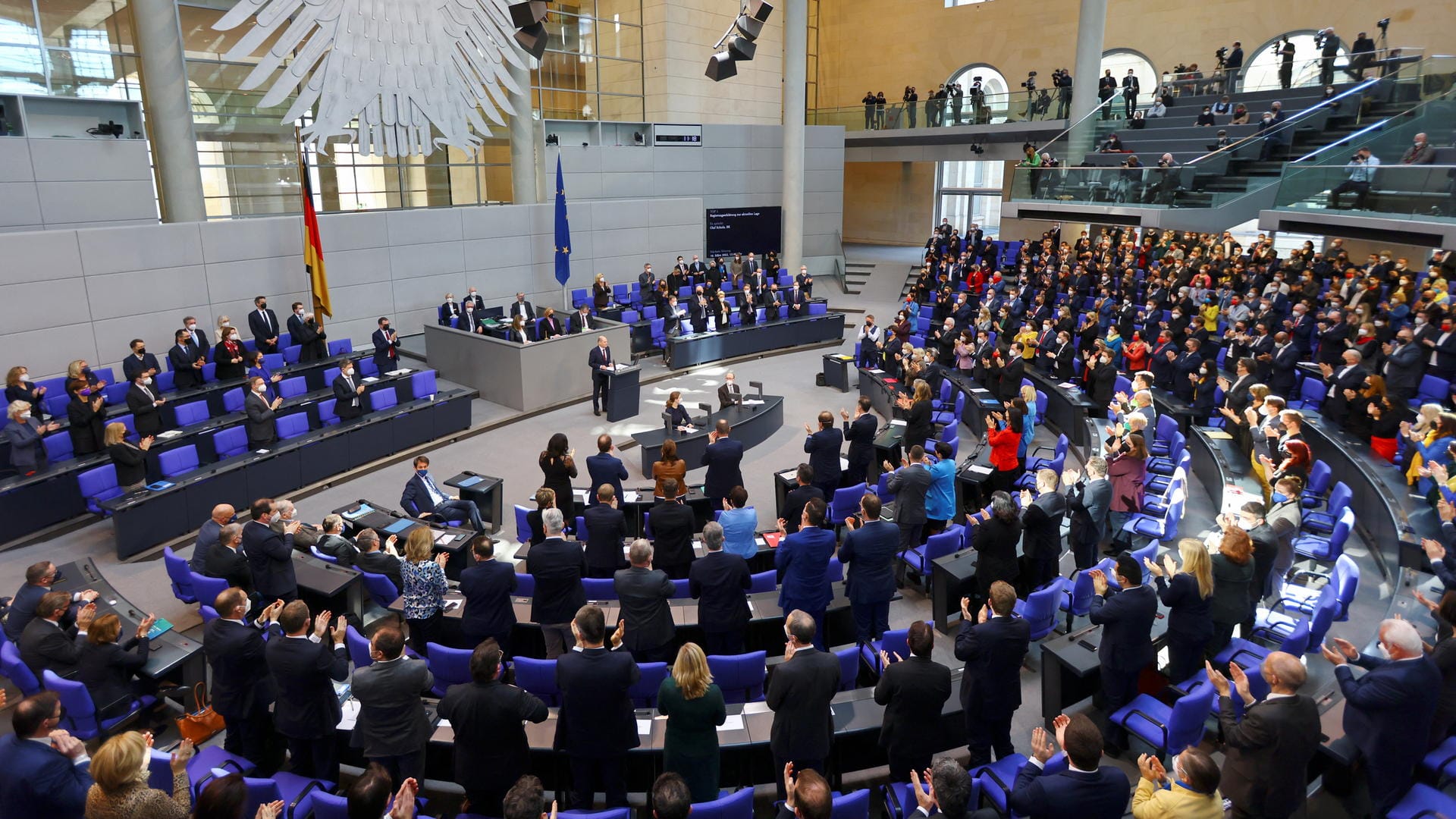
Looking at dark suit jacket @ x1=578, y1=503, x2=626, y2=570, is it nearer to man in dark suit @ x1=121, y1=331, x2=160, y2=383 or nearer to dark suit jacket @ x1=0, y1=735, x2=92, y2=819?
dark suit jacket @ x1=0, y1=735, x2=92, y2=819

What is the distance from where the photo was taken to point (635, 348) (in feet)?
61.3

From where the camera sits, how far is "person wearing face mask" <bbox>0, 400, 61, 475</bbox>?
31.0 feet

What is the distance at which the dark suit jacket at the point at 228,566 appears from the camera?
6.89m

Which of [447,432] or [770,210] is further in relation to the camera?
[770,210]

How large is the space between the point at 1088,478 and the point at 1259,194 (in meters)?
12.3

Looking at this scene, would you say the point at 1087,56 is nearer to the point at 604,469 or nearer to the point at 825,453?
the point at 825,453

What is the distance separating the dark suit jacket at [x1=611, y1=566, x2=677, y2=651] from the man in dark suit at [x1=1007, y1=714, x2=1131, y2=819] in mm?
2538

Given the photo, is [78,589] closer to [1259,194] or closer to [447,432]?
[447,432]

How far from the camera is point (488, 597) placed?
582 cm

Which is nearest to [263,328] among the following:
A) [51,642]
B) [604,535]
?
[51,642]

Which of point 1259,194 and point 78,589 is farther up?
point 1259,194

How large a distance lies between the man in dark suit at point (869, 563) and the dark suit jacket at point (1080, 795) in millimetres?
2639

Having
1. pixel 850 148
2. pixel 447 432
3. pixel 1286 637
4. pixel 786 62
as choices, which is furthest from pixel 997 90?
pixel 1286 637

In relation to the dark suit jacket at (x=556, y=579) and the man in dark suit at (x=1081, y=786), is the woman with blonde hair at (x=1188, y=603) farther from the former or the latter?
the dark suit jacket at (x=556, y=579)
